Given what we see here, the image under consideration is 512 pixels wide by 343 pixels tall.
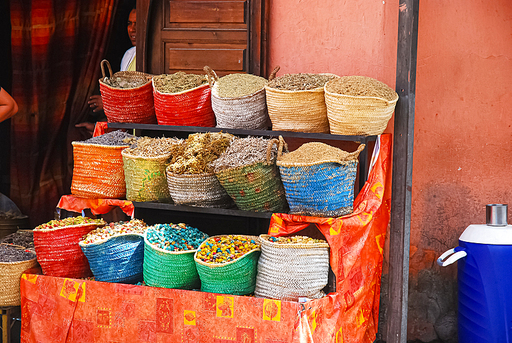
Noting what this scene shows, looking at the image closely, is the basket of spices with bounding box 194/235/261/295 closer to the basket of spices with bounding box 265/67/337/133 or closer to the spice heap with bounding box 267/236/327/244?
the spice heap with bounding box 267/236/327/244

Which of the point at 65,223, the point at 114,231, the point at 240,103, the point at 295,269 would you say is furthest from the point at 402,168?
the point at 65,223

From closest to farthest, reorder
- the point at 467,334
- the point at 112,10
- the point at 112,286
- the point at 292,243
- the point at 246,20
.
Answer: the point at 292,243 < the point at 112,286 < the point at 467,334 < the point at 246,20 < the point at 112,10

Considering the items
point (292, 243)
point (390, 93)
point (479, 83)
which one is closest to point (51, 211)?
point (292, 243)

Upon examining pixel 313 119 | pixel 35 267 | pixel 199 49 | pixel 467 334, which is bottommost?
pixel 467 334

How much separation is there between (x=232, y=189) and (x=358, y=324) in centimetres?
103

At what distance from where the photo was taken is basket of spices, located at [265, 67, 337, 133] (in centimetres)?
273

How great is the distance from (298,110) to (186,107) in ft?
2.33

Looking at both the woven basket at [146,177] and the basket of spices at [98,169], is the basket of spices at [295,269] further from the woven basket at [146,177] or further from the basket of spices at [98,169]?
the basket of spices at [98,169]

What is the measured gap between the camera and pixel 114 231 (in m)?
2.87

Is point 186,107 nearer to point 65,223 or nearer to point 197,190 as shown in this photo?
point 197,190

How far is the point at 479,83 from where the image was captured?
10.5 ft

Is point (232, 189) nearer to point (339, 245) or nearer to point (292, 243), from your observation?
point (292, 243)

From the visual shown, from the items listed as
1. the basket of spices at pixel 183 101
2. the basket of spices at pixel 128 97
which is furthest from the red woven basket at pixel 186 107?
the basket of spices at pixel 128 97

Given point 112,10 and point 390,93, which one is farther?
point 112,10
